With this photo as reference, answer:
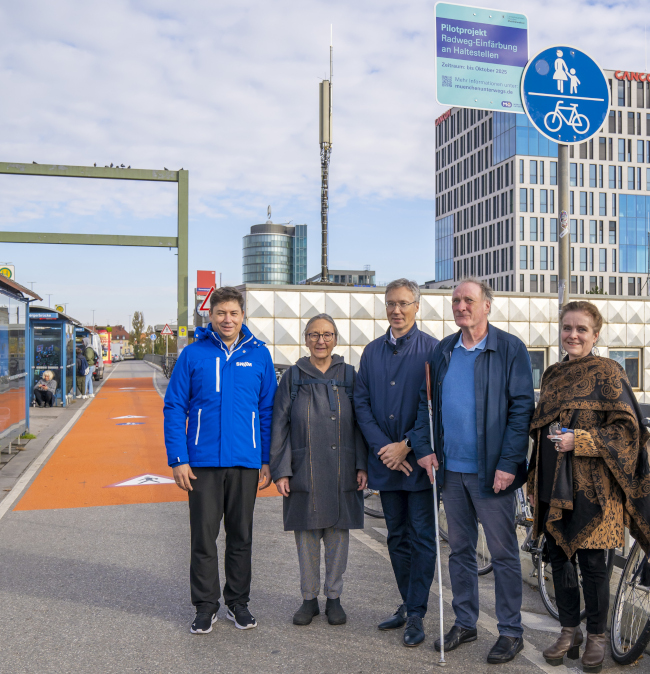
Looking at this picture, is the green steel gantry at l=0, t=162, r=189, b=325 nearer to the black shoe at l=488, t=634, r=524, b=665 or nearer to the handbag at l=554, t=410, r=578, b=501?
the black shoe at l=488, t=634, r=524, b=665

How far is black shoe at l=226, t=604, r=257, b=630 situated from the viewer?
4121mm

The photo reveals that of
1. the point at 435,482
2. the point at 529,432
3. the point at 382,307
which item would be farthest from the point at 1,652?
the point at 382,307

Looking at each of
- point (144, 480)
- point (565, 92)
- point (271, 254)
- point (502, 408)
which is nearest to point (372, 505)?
point (144, 480)

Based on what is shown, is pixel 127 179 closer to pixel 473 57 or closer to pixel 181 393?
pixel 473 57

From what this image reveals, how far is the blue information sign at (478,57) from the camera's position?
6.49 meters

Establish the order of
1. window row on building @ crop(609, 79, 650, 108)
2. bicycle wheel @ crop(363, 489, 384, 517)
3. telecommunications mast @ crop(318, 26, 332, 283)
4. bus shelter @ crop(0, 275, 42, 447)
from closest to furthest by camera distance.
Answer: bicycle wheel @ crop(363, 489, 384, 517) → bus shelter @ crop(0, 275, 42, 447) → telecommunications mast @ crop(318, 26, 332, 283) → window row on building @ crop(609, 79, 650, 108)

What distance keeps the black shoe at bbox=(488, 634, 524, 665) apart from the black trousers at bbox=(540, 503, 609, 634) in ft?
0.97

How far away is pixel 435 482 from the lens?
13.0 feet

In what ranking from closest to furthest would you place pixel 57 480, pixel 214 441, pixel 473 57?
pixel 214 441, pixel 473 57, pixel 57 480

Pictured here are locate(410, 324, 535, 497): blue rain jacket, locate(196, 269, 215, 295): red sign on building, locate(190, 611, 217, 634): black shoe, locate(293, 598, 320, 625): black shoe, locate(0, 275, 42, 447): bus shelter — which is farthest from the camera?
locate(196, 269, 215, 295): red sign on building

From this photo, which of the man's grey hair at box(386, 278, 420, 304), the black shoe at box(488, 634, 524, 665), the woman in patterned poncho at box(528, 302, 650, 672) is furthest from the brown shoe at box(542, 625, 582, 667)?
the man's grey hair at box(386, 278, 420, 304)

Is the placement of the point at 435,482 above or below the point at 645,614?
above

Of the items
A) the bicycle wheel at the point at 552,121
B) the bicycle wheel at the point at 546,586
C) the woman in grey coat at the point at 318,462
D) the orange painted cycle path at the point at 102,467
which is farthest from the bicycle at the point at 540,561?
the orange painted cycle path at the point at 102,467

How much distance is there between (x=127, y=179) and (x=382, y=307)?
341 inches
